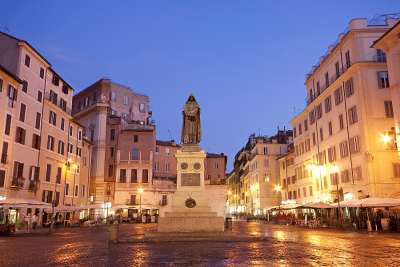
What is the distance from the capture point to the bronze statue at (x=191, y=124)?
23562mm

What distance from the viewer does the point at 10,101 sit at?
36.7 meters

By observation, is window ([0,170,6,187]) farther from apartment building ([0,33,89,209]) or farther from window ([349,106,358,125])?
window ([349,106,358,125])

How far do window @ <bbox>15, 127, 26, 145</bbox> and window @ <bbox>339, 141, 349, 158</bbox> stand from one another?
3359cm

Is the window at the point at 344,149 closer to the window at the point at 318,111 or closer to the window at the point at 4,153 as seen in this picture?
the window at the point at 318,111

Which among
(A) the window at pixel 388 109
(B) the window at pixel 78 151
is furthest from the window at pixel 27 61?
(A) the window at pixel 388 109

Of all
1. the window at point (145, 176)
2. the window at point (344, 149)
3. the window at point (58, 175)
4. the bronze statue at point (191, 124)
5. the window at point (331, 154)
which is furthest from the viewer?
the window at point (145, 176)

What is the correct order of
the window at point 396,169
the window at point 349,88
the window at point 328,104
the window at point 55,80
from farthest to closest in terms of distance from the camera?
1. the window at point 55,80
2. the window at point 328,104
3. the window at point 349,88
4. the window at point 396,169

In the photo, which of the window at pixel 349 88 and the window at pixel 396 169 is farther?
the window at pixel 349 88

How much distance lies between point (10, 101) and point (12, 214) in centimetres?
1105

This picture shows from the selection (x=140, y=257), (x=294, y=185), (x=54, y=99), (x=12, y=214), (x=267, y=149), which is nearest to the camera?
(x=140, y=257)

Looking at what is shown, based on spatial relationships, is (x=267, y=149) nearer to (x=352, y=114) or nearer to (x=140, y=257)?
(x=352, y=114)

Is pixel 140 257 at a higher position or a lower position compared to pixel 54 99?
lower

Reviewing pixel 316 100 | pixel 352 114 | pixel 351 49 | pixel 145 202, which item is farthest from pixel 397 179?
pixel 145 202

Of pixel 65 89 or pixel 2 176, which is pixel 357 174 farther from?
pixel 65 89
